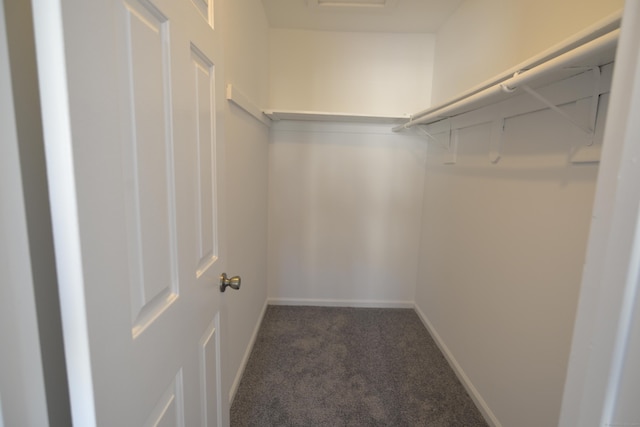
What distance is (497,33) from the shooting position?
1.68 metres

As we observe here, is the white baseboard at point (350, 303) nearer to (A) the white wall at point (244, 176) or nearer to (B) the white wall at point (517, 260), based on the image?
(A) the white wall at point (244, 176)

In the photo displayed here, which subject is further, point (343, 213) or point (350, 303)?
point (350, 303)

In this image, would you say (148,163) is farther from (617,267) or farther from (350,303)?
(350,303)

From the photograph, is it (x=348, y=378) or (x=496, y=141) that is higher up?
(x=496, y=141)

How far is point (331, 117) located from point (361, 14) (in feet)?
2.64

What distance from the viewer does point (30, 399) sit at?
1.33 feet

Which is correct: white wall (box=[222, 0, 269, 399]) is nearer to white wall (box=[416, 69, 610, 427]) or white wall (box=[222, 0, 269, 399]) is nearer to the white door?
the white door

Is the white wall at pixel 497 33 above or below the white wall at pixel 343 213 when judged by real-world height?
above

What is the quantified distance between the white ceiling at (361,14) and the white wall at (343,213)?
81 cm

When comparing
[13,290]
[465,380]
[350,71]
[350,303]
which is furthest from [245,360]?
[350,71]

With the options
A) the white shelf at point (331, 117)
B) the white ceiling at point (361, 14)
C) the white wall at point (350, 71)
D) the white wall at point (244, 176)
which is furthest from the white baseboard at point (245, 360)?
the white ceiling at point (361, 14)

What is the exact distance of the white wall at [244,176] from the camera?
1568 millimetres

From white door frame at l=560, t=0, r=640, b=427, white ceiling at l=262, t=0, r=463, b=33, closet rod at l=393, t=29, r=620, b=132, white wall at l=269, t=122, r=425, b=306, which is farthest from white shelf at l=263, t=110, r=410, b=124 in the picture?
white door frame at l=560, t=0, r=640, b=427

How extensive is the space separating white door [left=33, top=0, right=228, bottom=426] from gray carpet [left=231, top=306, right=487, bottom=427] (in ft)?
3.35
